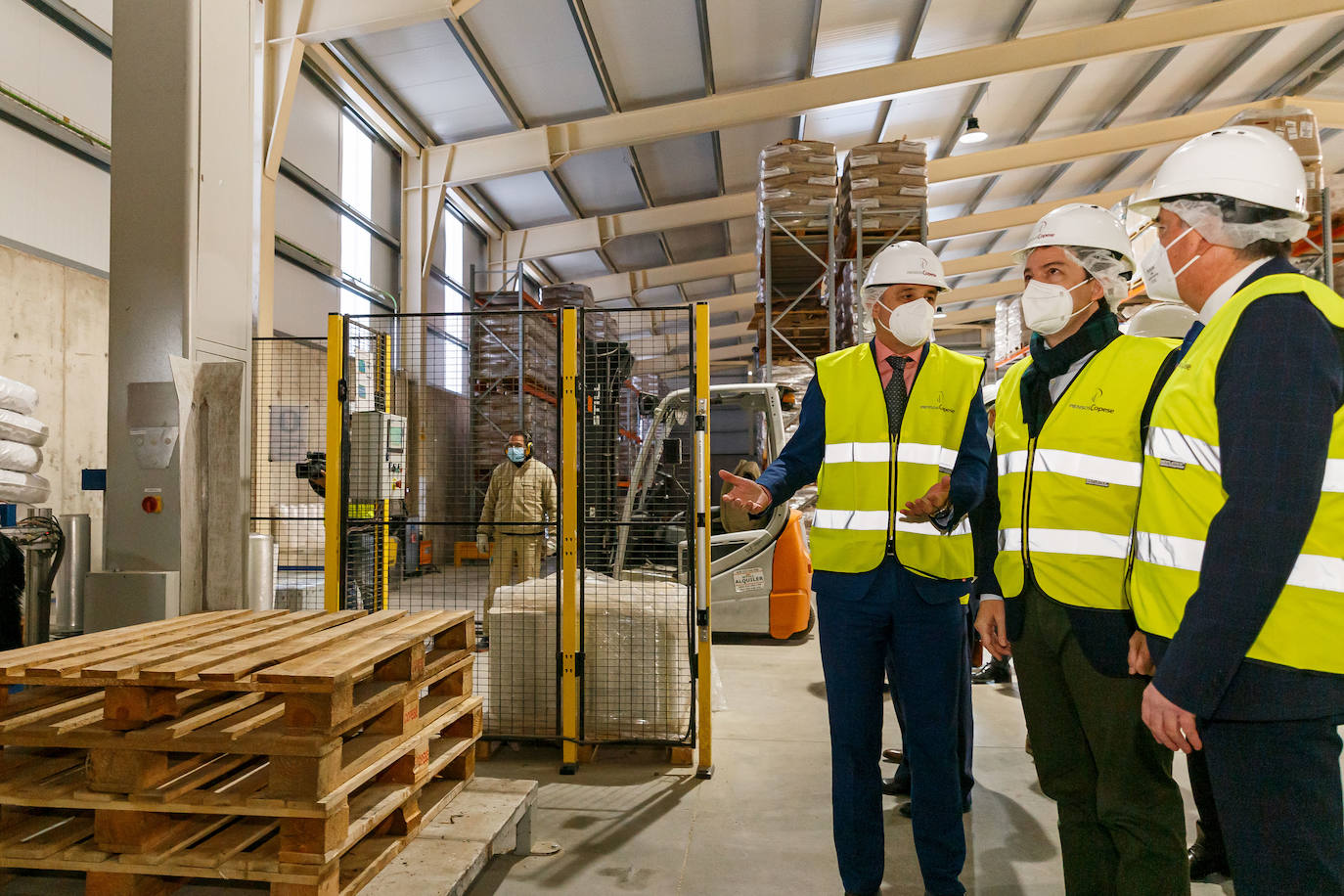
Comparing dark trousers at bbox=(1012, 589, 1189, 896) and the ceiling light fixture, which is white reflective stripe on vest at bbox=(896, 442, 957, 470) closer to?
dark trousers at bbox=(1012, 589, 1189, 896)

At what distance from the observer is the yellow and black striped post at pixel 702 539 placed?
4.24 meters

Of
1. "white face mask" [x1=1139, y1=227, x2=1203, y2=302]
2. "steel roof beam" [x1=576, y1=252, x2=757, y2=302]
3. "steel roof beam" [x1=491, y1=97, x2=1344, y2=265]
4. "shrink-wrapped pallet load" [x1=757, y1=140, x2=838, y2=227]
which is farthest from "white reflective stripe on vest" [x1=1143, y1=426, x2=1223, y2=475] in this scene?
"steel roof beam" [x1=576, y1=252, x2=757, y2=302]

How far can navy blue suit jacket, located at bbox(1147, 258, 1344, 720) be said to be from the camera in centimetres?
136

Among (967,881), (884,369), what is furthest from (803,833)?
(884,369)

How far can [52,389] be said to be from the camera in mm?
6086

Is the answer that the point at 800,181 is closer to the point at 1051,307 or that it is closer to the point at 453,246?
the point at 453,246

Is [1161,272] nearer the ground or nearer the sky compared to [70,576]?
nearer the sky

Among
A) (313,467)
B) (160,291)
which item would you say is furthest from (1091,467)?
(313,467)

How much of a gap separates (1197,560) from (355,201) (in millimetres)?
10772

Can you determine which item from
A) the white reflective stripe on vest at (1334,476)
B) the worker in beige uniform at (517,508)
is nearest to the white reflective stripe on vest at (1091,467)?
the white reflective stripe on vest at (1334,476)

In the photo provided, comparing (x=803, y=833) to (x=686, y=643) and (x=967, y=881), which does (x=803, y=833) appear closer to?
(x=967, y=881)

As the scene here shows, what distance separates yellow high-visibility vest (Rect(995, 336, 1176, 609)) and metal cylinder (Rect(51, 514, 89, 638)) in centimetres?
585

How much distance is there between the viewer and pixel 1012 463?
2344 mm

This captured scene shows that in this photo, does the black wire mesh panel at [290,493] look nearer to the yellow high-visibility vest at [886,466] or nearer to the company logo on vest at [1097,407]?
the yellow high-visibility vest at [886,466]
